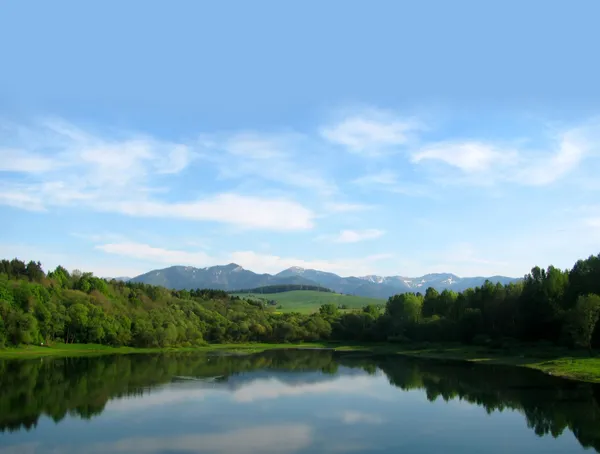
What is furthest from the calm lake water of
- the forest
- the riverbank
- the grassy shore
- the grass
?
the forest

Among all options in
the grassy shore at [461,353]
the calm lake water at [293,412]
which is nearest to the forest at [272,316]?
the grassy shore at [461,353]

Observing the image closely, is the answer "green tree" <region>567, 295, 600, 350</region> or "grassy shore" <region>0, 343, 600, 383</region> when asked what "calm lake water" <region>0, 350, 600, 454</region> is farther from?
"green tree" <region>567, 295, 600, 350</region>

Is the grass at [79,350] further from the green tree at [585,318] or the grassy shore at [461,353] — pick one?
the green tree at [585,318]

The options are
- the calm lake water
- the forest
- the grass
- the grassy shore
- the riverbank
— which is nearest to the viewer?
the calm lake water

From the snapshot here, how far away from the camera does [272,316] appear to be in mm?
181625

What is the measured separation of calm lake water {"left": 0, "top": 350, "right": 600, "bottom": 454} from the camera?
1283 inches

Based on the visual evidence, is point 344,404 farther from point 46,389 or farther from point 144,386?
point 46,389

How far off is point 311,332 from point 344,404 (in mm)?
115413

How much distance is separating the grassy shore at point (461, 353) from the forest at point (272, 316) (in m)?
2.83

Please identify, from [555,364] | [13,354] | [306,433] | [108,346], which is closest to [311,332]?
[108,346]

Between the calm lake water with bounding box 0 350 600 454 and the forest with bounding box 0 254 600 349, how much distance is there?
28.5 metres

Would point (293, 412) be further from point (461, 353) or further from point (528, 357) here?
point (461, 353)

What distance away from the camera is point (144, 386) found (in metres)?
58.2

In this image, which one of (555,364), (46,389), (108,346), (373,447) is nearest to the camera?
(373,447)
